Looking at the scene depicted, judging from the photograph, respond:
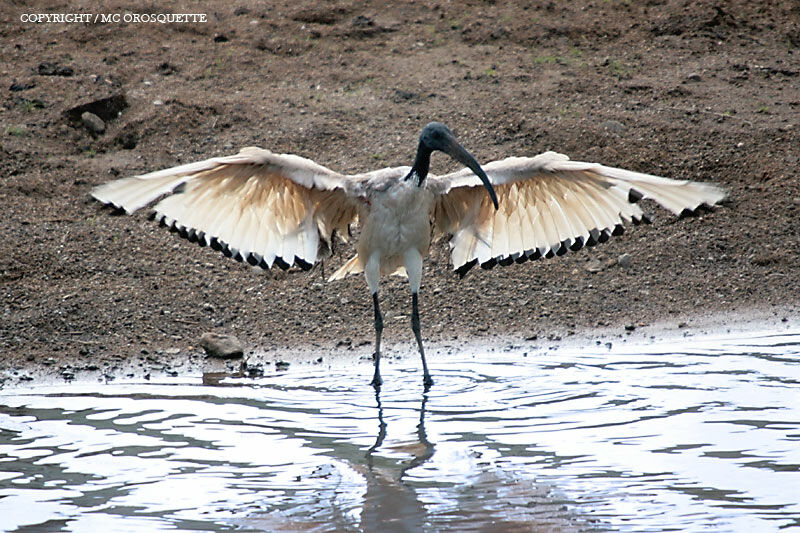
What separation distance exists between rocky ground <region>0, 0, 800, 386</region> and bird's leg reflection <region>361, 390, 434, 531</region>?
200 centimetres

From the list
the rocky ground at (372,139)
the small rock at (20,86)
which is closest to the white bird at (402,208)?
the rocky ground at (372,139)

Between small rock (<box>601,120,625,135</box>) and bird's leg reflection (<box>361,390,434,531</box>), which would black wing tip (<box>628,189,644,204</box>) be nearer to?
bird's leg reflection (<box>361,390,434,531</box>)

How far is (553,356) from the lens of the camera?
24.0ft

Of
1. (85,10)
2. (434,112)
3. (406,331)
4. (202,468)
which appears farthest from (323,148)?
(202,468)

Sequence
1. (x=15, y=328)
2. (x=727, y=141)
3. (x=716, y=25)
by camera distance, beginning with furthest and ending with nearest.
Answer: (x=716, y=25) < (x=727, y=141) < (x=15, y=328)

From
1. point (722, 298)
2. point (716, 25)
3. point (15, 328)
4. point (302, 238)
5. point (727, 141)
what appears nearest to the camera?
point (302, 238)

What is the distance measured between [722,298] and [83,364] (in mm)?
4831

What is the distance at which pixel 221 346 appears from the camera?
24.2 ft

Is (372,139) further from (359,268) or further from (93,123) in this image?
(359,268)

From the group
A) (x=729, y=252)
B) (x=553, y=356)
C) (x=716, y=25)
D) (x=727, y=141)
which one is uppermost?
(x=716, y=25)

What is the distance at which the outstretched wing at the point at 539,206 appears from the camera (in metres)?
6.15

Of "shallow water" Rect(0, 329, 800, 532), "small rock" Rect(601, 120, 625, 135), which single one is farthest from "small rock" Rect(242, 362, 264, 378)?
"small rock" Rect(601, 120, 625, 135)

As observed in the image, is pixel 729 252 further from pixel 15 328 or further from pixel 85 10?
pixel 85 10

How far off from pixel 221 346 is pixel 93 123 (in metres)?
4.17
